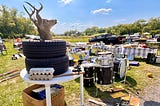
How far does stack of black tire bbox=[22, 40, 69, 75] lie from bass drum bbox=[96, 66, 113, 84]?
1.28 m

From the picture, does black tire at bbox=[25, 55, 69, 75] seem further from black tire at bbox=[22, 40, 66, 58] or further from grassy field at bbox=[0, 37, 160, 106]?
grassy field at bbox=[0, 37, 160, 106]

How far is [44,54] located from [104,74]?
1.55 meters

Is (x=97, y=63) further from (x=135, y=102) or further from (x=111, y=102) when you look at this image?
(x=135, y=102)

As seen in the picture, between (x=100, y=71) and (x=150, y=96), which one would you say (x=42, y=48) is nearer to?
(x=100, y=71)

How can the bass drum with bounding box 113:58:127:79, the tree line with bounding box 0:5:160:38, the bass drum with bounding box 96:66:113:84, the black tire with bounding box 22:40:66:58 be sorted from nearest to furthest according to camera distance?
1. the black tire with bounding box 22:40:66:58
2. the bass drum with bounding box 96:66:113:84
3. the bass drum with bounding box 113:58:127:79
4. the tree line with bounding box 0:5:160:38

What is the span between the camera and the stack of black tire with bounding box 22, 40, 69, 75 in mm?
1924

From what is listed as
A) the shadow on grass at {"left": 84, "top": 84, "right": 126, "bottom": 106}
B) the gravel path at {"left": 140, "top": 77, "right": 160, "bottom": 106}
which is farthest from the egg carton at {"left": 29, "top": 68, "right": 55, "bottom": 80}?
the gravel path at {"left": 140, "top": 77, "right": 160, "bottom": 106}

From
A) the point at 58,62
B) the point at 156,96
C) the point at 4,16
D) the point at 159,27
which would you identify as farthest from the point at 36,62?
the point at 4,16

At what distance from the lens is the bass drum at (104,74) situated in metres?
3.11

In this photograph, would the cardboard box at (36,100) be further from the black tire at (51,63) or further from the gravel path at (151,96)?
the gravel path at (151,96)

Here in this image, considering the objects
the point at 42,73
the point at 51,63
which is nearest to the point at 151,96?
the point at 51,63

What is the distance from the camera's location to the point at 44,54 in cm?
195

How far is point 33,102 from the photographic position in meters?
2.03

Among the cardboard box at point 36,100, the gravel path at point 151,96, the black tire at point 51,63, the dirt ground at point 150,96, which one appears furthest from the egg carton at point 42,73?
the gravel path at point 151,96
